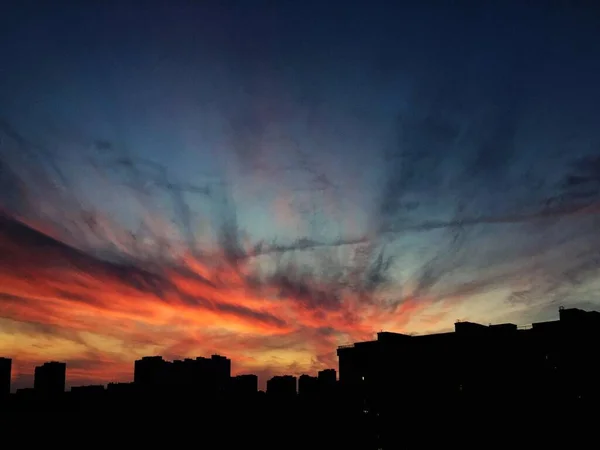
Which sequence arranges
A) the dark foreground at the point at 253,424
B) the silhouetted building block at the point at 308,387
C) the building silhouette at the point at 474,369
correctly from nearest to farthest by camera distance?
the building silhouette at the point at 474,369 < the dark foreground at the point at 253,424 < the silhouetted building block at the point at 308,387

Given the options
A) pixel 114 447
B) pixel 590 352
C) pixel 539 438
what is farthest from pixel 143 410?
pixel 590 352

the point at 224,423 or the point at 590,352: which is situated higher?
the point at 590,352

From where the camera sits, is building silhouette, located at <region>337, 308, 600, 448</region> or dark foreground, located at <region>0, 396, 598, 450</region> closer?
building silhouette, located at <region>337, 308, 600, 448</region>

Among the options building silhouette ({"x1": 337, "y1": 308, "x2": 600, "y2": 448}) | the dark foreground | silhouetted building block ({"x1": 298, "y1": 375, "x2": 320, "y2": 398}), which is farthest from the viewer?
silhouetted building block ({"x1": 298, "y1": 375, "x2": 320, "y2": 398})

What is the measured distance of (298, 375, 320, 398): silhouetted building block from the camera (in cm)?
15682

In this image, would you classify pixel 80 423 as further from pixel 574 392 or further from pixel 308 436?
pixel 574 392

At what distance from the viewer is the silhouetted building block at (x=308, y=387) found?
157 meters

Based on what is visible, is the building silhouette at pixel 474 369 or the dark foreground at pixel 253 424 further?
the dark foreground at pixel 253 424

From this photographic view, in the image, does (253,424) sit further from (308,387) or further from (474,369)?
(474,369)

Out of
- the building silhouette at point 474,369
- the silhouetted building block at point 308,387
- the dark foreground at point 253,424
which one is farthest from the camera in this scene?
the silhouetted building block at point 308,387

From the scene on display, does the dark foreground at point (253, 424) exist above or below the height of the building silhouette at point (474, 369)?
below

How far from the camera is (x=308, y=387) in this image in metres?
161

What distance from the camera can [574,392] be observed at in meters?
100

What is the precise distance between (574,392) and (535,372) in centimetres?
801
